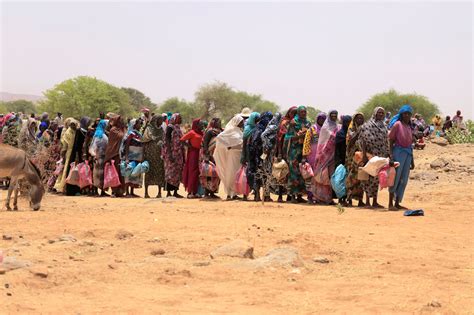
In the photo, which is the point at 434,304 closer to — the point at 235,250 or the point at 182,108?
the point at 235,250

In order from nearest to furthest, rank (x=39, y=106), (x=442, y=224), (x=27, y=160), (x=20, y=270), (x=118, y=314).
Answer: (x=118, y=314), (x=20, y=270), (x=442, y=224), (x=27, y=160), (x=39, y=106)

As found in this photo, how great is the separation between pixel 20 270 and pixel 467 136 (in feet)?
74.8

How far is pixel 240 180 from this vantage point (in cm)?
1372

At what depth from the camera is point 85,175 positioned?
49.9 ft

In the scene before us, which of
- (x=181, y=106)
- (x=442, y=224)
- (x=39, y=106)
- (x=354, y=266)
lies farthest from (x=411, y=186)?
(x=181, y=106)

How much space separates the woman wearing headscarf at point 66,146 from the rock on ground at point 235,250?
8617 millimetres

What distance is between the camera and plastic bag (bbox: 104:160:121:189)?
14820 mm

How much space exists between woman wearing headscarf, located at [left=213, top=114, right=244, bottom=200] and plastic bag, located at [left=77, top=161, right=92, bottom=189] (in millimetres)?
3127

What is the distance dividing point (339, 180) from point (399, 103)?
39.1 metres

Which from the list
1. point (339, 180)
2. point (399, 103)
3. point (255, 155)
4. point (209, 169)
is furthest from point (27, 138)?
point (399, 103)

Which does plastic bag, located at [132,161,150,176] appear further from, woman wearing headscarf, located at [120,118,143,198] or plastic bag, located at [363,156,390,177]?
plastic bag, located at [363,156,390,177]

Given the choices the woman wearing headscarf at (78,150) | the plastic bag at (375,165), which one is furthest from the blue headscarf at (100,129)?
the plastic bag at (375,165)

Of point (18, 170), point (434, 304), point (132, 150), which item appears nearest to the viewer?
point (434, 304)

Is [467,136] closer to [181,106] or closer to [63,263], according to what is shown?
[63,263]
